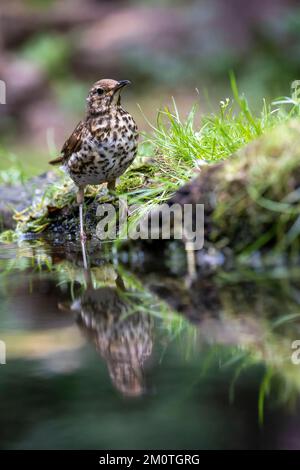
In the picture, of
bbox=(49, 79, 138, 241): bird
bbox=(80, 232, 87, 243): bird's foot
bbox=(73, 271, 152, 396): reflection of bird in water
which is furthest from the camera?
bbox=(80, 232, 87, 243): bird's foot

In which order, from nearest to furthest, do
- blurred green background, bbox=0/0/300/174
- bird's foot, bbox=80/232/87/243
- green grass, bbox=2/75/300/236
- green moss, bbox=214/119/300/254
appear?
1. green moss, bbox=214/119/300/254
2. green grass, bbox=2/75/300/236
3. bird's foot, bbox=80/232/87/243
4. blurred green background, bbox=0/0/300/174

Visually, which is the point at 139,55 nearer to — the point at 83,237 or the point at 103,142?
the point at 83,237

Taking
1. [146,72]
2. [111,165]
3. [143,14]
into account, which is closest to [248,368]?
[111,165]

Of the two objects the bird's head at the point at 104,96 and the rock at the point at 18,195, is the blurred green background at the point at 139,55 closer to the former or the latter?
the rock at the point at 18,195

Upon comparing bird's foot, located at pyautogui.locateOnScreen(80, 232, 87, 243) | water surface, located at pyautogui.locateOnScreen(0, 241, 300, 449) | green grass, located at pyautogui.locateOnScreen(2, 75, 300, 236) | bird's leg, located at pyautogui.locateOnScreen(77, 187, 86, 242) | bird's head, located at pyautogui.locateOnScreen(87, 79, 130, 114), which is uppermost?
bird's head, located at pyautogui.locateOnScreen(87, 79, 130, 114)

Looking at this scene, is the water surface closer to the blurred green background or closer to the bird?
the bird

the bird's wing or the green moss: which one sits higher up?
the bird's wing

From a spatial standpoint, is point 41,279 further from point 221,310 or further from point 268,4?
point 268,4

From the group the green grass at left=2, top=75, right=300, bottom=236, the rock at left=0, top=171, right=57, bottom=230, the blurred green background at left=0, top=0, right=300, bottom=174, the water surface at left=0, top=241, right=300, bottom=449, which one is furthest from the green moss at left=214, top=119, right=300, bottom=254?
the blurred green background at left=0, top=0, right=300, bottom=174

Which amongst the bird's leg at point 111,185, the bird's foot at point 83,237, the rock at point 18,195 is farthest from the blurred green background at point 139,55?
the bird's foot at point 83,237
